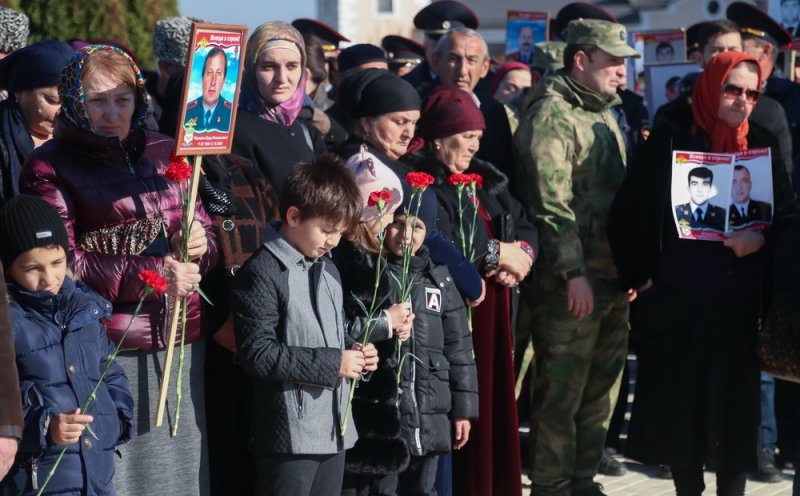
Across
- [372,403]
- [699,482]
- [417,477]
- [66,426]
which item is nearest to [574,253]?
[699,482]

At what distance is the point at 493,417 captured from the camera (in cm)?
622

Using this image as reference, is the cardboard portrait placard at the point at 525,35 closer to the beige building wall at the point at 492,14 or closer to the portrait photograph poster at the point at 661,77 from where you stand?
the portrait photograph poster at the point at 661,77

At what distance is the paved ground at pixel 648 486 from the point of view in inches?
281

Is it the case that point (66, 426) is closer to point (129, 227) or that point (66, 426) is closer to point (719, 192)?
point (129, 227)

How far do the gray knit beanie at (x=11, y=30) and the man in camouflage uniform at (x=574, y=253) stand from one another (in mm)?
2385

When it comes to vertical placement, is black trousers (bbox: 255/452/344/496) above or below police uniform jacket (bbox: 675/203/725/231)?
below

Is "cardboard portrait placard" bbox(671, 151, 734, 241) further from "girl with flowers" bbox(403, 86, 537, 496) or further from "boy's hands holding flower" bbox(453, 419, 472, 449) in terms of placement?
"boy's hands holding flower" bbox(453, 419, 472, 449)

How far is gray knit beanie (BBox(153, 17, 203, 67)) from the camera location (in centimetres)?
695

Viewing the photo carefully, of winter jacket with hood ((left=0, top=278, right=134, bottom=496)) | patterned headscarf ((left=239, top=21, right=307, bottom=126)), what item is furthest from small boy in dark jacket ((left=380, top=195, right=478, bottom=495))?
winter jacket with hood ((left=0, top=278, right=134, bottom=496))

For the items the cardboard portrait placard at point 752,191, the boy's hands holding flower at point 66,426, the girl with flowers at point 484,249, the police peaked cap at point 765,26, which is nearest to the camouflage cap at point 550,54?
the police peaked cap at point 765,26

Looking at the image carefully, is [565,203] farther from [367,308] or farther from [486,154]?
[367,308]

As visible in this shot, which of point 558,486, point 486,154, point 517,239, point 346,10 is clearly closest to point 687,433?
point 558,486

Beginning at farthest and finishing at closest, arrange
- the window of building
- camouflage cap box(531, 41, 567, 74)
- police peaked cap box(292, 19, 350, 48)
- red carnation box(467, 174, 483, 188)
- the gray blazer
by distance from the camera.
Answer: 1. the window of building
2. police peaked cap box(292, 19, 350, 48)
3. camouflage cap box(531, 41, 567, 74)
4. red carnation box(467, 174, 483, 188)
5. the gray blazer

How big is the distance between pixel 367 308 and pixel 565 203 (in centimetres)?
163
